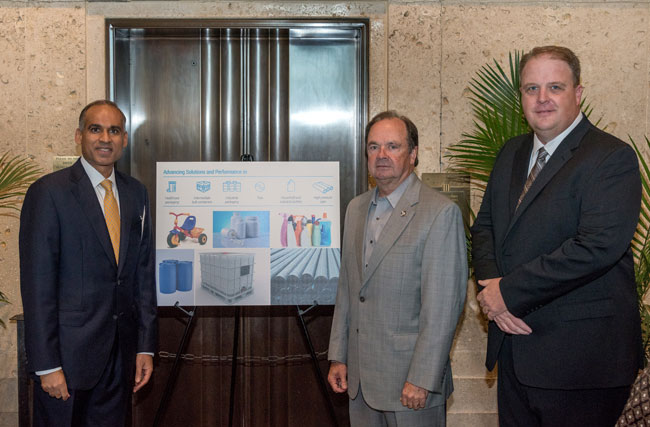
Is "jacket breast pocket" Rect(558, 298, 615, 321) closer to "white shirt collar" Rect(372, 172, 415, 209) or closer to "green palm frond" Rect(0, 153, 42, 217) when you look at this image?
"white shirt collar" Rect(372, 172, 415, 209)

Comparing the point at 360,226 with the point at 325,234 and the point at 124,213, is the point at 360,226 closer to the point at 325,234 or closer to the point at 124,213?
the point at 325,234

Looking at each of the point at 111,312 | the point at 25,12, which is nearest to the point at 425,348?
the point at 111,312

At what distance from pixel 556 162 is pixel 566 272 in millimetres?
448

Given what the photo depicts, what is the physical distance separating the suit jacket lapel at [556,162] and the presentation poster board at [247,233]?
4.68 feet

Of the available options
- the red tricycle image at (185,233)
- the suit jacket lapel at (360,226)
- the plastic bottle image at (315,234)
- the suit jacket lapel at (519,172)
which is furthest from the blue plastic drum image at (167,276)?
the suit jacket lapel at (519,172)

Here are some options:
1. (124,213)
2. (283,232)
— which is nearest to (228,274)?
(283,232)

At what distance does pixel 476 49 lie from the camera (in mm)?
3939

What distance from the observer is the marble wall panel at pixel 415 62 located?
12.8 feet

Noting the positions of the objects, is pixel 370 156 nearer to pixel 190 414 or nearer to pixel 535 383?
pixel 535 383

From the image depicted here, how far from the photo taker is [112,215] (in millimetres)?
2789

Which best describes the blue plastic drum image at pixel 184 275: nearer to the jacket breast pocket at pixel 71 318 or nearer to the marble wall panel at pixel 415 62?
the jacket breast pocket at pixel 71 318

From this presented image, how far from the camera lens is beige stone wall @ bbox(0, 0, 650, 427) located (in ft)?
12.8

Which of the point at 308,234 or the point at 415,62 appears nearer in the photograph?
Result: the point at 308,234

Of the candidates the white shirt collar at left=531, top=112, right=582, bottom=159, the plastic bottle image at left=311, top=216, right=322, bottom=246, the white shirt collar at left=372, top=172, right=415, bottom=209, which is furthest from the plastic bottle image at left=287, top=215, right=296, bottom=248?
the white shirt collar at left=531, top=112, right=582, bottom=159
